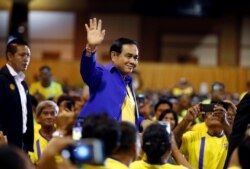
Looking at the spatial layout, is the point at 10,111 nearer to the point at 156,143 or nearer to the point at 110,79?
the point at 110,79

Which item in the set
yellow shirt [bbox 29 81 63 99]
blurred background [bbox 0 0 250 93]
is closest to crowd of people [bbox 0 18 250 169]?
yellow shirt [bbox 29 81 63 99]

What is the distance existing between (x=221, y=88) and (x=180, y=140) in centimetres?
468

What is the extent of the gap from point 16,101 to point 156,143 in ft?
5.76

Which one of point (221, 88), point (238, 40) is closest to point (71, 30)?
point (238, 40)

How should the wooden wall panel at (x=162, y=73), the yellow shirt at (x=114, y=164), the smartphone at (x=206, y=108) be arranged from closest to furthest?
the yellow shirt at (x=114, y=164)
the smartphone at (x=206, y=108)
the wooden wall panel at (x=162, y=73)

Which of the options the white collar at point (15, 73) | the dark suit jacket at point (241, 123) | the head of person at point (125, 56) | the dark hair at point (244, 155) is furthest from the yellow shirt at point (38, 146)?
the dark hair at point (244, 155)

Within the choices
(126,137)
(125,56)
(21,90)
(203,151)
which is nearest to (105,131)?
(126,137)

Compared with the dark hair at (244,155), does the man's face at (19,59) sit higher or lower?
higher

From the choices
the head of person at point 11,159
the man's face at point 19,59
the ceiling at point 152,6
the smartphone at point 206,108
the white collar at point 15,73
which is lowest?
the smartphone at point 206,108

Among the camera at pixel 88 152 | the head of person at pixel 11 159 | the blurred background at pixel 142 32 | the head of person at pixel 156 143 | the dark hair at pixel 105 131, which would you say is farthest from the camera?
the blurred background at pixel 142 32

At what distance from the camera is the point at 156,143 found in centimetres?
400

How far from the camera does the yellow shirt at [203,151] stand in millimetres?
5766

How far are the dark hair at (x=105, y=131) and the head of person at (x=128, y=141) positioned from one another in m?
0.09

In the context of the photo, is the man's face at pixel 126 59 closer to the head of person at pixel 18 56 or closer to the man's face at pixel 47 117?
the head of person at pixel 18 56
